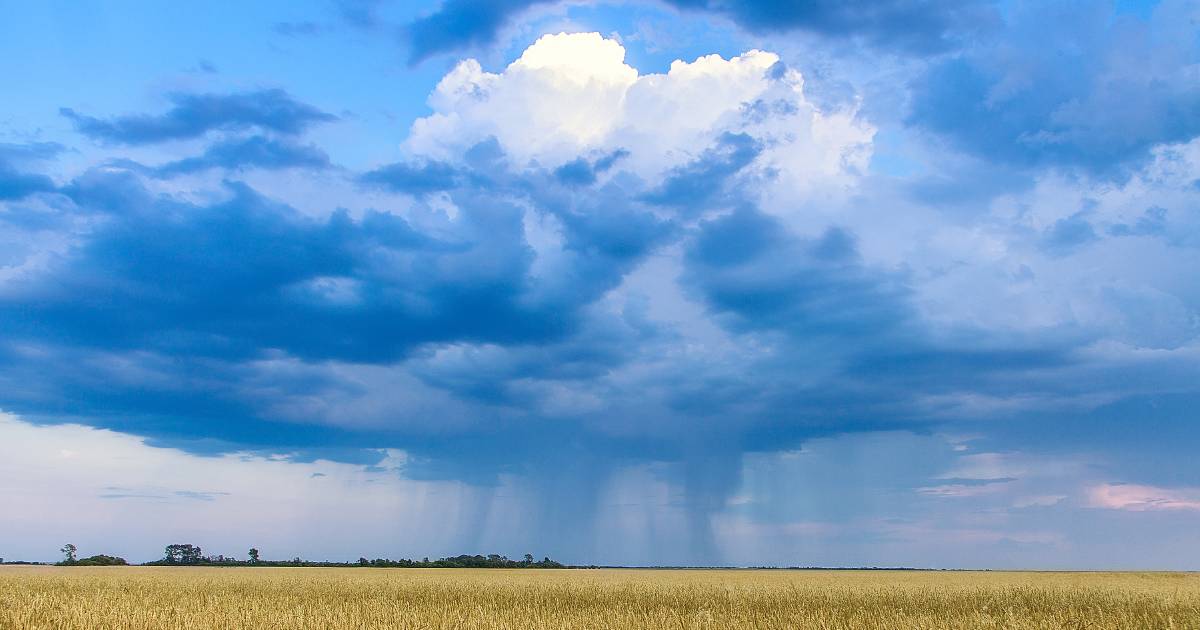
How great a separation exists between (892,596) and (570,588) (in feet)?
42.3

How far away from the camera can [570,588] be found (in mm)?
34625

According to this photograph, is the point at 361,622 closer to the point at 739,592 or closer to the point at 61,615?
the point at 61,615

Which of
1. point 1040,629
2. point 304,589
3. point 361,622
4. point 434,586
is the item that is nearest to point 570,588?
point 434,586

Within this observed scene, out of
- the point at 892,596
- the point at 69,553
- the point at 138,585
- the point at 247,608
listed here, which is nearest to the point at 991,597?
the point at 892,596

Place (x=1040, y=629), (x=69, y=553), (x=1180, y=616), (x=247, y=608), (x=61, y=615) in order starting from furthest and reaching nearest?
(x=69, y=553)
(x=1180, y=616)
(x=247, y=608)
(x=61, y=615)
(x=1040, y=629)

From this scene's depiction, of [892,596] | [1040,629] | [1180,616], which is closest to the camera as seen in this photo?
[1040,629]

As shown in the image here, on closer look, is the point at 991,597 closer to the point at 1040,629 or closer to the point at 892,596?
the point at 892,596

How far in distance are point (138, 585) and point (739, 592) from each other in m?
25.9

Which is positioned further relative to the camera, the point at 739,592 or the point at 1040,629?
the point at 739,592

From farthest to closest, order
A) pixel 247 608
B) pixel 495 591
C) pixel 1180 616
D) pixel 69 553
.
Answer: pixel 69 553 → pixel 495 591 → pixel 1180 616 → pixel 247 608

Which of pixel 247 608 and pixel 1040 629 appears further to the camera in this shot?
pixel 247 608

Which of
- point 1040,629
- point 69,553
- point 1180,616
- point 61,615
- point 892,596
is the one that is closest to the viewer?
point 1040,629

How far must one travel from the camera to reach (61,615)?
64.1 feet

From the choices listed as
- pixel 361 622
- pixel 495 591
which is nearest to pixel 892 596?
pixel 495 591
